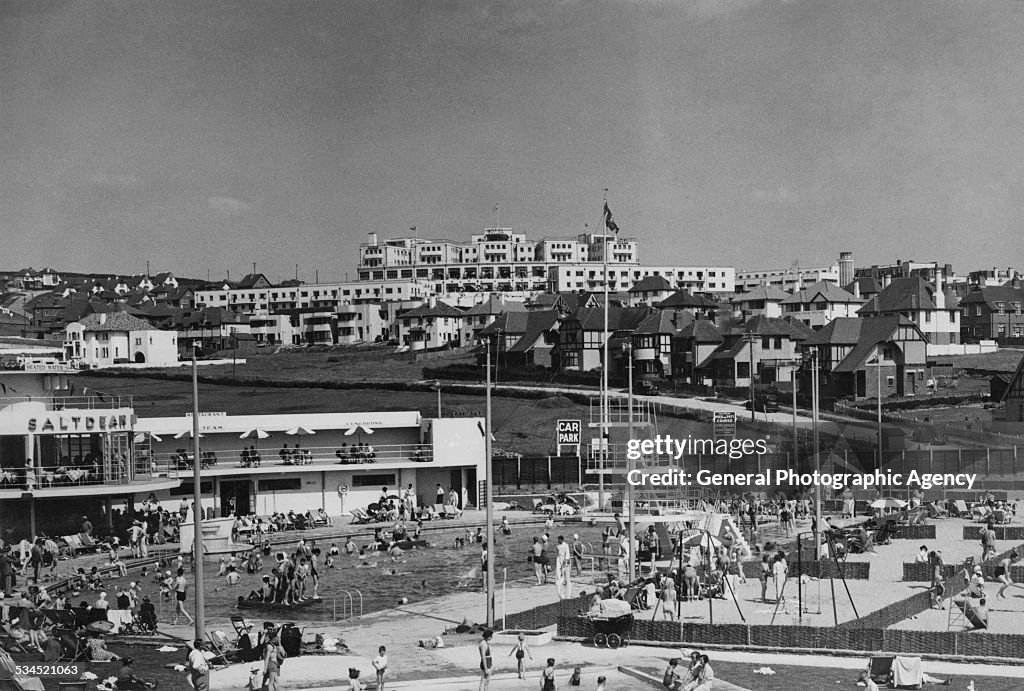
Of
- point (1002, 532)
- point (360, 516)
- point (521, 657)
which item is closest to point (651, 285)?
point (360, 516)

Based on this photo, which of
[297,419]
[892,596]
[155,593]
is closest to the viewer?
[892,596]

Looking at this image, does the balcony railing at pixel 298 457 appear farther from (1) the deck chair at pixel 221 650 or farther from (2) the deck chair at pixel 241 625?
Answer: (1) the deck chair at pixel 221 650

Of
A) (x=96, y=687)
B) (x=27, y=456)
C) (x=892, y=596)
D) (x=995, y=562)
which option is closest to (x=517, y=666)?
(x=96, y=687)

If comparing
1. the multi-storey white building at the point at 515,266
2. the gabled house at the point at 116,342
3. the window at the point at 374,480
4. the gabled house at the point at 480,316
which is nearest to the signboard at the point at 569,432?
the window at the point at 374,480

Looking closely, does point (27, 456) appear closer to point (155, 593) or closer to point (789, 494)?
point (155, 593)

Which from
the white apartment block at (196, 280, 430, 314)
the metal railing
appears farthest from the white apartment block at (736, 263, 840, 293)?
the metal railing

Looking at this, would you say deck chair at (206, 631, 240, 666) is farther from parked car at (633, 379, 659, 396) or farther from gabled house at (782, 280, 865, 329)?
gabled house at (782, 280, 865, 329)

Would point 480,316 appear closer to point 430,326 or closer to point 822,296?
point 430,326
